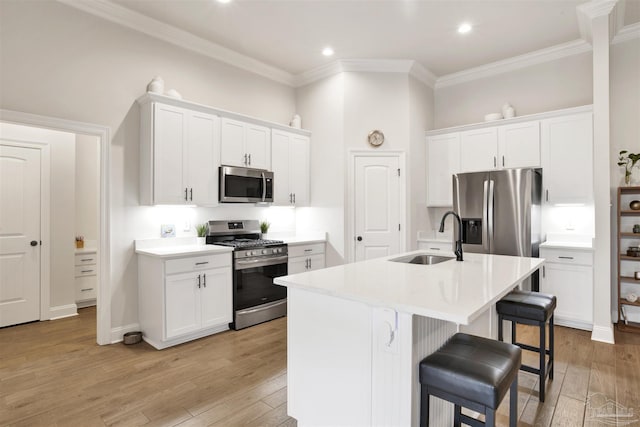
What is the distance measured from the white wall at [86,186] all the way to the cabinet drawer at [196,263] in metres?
2.34

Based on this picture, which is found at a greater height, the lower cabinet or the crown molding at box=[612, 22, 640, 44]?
the crown molding at box=[612, 22, 640, 44]

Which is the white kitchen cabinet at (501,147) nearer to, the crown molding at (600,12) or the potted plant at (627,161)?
the potted plant at (627,161)

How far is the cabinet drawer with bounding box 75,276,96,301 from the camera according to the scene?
4.80 metres

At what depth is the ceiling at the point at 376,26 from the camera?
3.53m

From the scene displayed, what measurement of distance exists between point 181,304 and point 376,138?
10.6 ft

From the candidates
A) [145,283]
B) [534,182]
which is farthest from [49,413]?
[534,182]

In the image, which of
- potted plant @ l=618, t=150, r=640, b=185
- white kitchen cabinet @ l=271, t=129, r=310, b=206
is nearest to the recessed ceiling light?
potted plant @ l=618, t=150, r=640, b=185

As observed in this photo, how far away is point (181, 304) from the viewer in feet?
11.4

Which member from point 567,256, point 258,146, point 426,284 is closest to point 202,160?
point 258,146

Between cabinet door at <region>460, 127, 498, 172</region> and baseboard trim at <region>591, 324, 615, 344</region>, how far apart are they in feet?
7.08

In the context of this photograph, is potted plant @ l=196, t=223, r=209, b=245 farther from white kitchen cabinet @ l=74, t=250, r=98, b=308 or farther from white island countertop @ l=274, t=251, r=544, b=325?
white island countertop @ l=274, t=251, r=544, b=325

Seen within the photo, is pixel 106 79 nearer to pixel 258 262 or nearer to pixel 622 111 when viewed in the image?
pixel 258 262

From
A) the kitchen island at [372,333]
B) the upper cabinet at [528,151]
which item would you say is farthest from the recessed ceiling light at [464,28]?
the kitchen island at [372,333]

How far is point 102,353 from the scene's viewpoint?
3.28 meters
